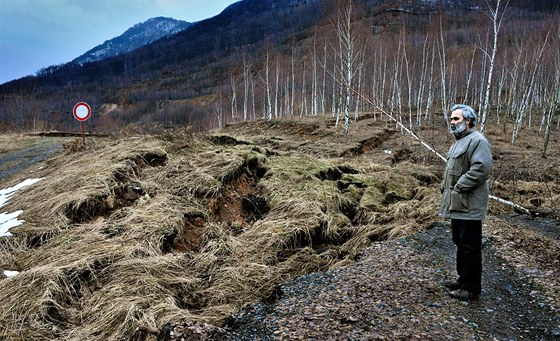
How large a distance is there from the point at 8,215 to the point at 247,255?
4.37 metres

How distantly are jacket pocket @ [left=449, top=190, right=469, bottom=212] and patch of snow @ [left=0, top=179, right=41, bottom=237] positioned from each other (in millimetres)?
5803

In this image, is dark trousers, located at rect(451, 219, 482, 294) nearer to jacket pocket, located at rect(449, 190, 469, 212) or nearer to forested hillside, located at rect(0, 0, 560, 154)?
jacket pocket, located at rect(449, 190, 469, 212)

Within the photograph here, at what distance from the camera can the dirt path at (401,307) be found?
116 inches

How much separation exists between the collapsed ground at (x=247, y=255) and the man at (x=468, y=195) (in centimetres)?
26

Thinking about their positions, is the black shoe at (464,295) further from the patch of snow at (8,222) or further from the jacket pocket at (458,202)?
the patch of snow at (8,222)

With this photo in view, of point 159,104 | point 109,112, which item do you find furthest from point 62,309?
point 109,112

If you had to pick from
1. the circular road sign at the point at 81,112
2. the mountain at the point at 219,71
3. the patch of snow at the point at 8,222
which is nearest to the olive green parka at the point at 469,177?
the patch of snow at the point at 8,222

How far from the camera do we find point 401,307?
10.9ft

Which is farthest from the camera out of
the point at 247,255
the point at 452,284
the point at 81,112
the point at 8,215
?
the point at 81,112

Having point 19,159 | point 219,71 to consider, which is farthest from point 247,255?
point 219,71

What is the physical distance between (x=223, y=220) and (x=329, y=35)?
24.5m

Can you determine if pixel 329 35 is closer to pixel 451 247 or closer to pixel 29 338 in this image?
pixel 451 247

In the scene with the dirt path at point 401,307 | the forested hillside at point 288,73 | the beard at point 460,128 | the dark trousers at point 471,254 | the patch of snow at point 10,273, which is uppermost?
the forested hillside at point 288,73

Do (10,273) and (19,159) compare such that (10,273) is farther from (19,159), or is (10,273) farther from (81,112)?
(19,159)
